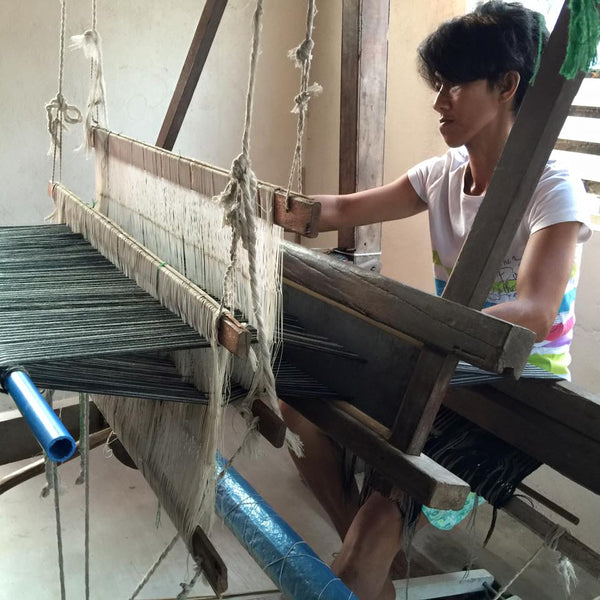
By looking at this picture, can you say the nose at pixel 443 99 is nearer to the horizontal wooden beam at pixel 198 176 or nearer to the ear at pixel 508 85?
the ear at pixel 508 85

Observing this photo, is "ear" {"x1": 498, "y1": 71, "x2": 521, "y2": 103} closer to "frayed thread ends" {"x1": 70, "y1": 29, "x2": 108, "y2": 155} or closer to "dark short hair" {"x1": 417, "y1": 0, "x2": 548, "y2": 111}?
"dark short hair" {"x1": 417, "y1": 0, "x2": 548, "y2": 111}

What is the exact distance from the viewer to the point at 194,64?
2.02m

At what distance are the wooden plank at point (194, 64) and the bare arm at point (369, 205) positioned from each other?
0.52 meters

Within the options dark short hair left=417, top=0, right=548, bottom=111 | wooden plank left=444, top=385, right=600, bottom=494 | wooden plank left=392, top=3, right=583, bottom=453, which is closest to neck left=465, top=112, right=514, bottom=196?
dark short hair left=417, top=0, right=548, bottom=111

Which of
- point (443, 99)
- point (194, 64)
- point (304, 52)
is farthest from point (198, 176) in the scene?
point (194, 64)

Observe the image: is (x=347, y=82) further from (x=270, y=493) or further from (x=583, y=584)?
(x=583, y=584)

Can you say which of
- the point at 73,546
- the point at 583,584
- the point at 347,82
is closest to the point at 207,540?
the point at 347,82

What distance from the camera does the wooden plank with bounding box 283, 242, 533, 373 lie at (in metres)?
0.89

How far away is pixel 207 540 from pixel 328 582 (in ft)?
0.69

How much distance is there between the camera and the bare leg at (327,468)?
177 cm

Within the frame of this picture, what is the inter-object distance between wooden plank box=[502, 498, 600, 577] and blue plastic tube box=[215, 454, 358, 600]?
1.04 ft

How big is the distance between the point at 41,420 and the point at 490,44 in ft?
3.76

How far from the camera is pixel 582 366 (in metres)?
2.39

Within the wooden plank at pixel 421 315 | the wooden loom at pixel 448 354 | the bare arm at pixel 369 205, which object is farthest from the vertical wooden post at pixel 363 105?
the wooden plank at pixel 421 315
